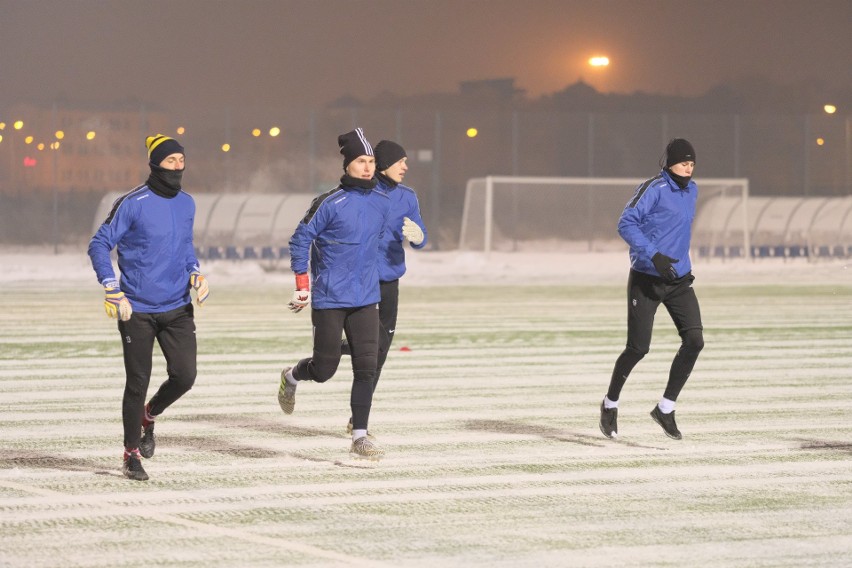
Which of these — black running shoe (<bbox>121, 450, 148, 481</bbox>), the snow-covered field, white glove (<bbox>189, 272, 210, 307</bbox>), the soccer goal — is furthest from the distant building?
A: black running shoe (<bbox>121, 450, 148, 481</bbox>)

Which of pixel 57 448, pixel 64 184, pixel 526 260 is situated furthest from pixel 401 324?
pixel 64 184

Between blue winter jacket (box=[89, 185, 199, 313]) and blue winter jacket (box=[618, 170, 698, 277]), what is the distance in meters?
2.89

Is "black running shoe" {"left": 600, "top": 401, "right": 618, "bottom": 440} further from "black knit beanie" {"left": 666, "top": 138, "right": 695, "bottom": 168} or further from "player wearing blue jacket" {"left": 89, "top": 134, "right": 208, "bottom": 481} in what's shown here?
"player wearing blue jacket" {"left": 89, "top": 134, "right": 208, "bottom": 481}

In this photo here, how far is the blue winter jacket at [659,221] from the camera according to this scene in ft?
30.3

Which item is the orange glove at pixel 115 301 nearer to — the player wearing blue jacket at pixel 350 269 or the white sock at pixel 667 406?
the player wearing blue jacket at pixel 350 269

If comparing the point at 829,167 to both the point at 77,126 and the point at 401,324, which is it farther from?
the point at 401,324

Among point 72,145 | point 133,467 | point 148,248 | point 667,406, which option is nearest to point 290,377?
point 133,467

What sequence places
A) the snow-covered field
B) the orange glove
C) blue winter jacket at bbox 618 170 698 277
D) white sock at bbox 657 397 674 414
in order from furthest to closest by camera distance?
white sock at bbox 657 397 674 414
blue winter jacket at bbox 618 170 698 277
the orange glove
the snow-covered field

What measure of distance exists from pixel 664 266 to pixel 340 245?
2060 mm

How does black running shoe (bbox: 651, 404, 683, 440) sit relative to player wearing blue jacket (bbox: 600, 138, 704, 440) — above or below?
below

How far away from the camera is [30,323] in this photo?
64.6 feet

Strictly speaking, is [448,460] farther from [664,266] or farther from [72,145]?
[72,145]

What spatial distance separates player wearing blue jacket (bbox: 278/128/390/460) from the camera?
28.1 feet

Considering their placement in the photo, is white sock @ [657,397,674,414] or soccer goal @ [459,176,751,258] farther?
soccer goal @ [459,176,751,258]
